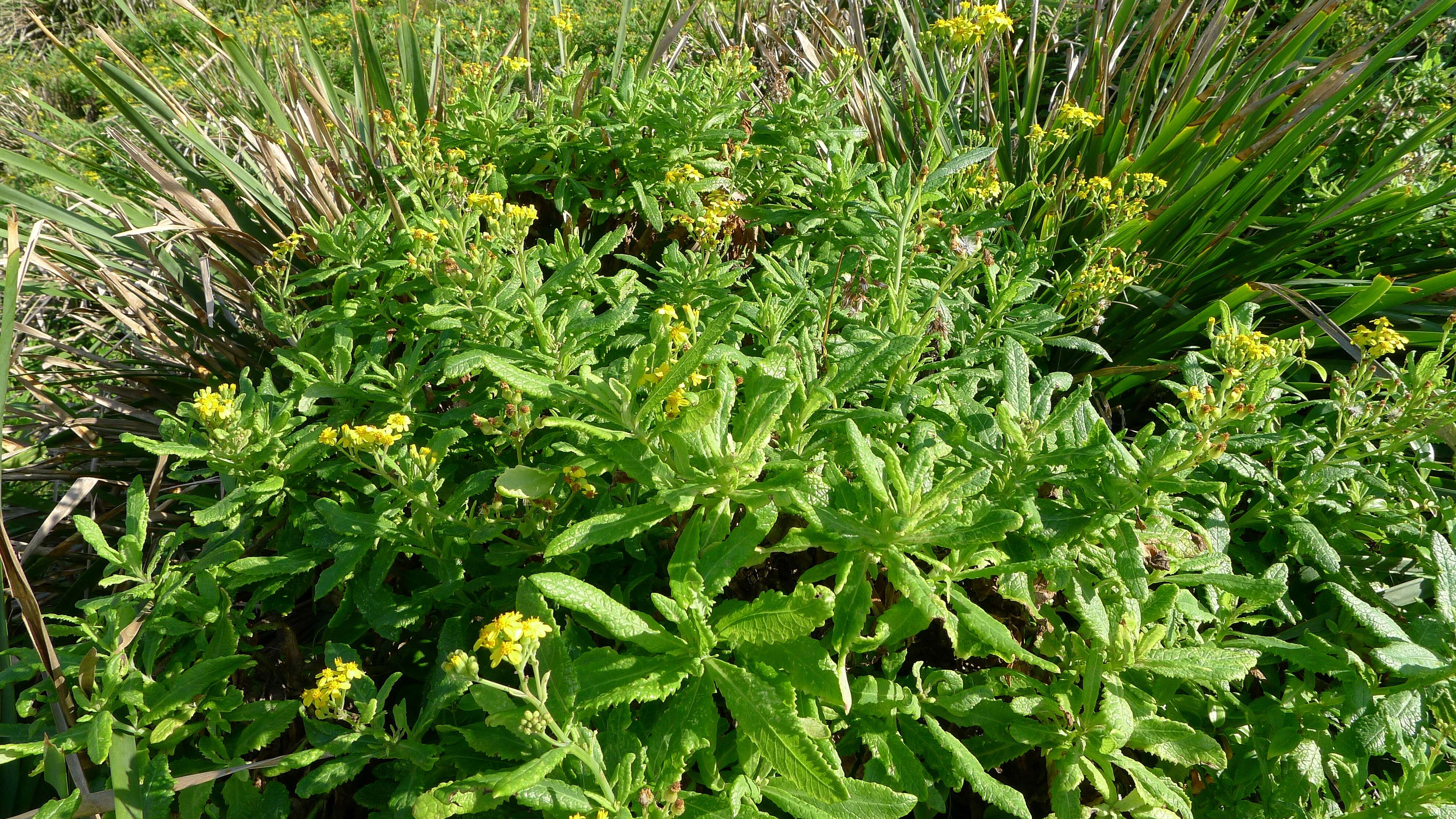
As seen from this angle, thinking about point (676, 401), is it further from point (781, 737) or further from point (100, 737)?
point (100, 737)

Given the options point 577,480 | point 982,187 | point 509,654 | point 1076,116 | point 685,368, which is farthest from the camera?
point 1076,116

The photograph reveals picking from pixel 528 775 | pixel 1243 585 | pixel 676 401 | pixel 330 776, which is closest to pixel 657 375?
pixel 676 401

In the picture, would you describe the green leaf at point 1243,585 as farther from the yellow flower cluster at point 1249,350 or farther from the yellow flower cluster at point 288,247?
the yellow flower cluster at point 288,247

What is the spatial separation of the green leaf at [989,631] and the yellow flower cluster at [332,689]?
35.0 inches

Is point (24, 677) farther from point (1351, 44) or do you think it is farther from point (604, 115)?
point (1351, 44)

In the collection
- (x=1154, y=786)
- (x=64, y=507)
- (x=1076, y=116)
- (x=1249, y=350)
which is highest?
(x=1076, y=116)

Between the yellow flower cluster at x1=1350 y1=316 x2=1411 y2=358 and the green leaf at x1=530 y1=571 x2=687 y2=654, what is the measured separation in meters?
1.45

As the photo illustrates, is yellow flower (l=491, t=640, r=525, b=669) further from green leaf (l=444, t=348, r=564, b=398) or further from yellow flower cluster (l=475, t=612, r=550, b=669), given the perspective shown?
green leaf (l=444, t=348, r=564, b=398)

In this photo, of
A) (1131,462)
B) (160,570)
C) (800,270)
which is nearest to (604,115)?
(800,270)

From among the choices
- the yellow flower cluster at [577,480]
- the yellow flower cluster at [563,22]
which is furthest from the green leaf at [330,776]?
the yellow flower cluster at [563,22]

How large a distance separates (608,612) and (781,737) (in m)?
0.28

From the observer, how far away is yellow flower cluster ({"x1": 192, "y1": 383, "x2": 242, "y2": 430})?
1.41 meters

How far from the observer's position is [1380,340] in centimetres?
170

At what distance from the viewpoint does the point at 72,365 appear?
3.00 m
